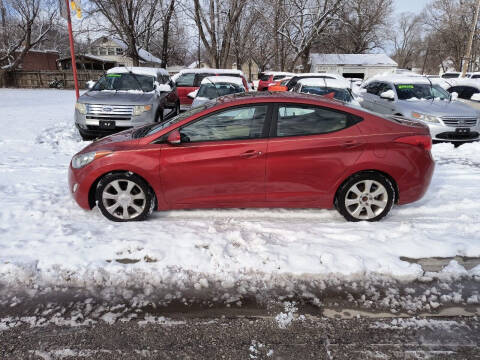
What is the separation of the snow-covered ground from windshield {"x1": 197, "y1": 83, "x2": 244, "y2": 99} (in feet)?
19.3

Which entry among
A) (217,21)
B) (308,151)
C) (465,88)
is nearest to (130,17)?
(217,21)

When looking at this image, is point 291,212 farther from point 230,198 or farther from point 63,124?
point 63,124

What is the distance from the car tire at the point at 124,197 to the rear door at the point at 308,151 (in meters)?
1.45

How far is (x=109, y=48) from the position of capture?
5884 cm

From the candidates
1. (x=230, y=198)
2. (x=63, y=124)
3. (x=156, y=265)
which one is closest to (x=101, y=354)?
(x=156, y=265)

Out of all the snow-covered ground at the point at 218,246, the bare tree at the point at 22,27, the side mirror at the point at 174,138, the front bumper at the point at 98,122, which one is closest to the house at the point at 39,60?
the bare tree at the point at 22,27

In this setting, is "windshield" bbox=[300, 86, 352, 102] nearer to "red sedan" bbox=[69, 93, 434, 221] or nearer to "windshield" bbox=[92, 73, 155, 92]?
"windshield" bbox=[92, 73, 155, 92]

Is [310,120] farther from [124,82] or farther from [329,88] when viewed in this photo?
[124,82]

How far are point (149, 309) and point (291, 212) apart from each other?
2.27 meters

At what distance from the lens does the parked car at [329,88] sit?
9.11 meters

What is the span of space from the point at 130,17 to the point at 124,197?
26.7 meters

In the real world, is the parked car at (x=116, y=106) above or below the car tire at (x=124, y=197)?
above

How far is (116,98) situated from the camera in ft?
28.6

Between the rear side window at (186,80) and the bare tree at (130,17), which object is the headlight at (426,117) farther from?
the bare tree at (130,17)
